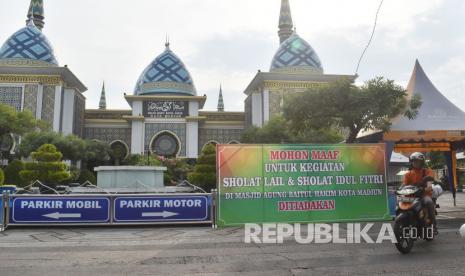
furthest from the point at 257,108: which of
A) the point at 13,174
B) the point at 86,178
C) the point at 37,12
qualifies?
the point at 37,12

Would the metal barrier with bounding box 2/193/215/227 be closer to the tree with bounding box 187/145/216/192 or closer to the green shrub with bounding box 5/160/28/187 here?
the tree with bounding box 187/145/216/192

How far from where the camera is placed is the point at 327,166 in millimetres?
8781

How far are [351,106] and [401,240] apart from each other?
950 cm

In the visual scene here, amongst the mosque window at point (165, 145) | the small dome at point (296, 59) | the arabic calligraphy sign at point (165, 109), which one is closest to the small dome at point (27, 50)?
the arabic calligraphy sign at point (165, 109)

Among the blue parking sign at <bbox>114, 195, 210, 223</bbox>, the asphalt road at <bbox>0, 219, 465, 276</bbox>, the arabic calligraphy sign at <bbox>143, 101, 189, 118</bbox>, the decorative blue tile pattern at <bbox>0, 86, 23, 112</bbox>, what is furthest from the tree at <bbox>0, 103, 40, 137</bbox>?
the asphalt road at <bbox>0, 219, 465, 276</bbox>

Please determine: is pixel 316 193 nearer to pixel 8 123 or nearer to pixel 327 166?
pixel 327 166

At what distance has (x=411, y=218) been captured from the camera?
5891 millimetres

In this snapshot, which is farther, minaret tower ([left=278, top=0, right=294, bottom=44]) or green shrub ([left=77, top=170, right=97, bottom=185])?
minaret tower ([left=278, top=0, right=294, bottom=44])

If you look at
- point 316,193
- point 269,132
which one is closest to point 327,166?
point 316,193

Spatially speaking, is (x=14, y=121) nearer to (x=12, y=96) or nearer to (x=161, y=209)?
(x=12, y=96)

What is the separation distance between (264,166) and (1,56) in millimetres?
36118

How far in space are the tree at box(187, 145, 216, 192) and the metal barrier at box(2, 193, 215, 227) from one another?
418 inches

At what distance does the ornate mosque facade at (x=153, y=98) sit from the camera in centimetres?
3462

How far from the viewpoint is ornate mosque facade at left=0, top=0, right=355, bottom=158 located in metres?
34.6
